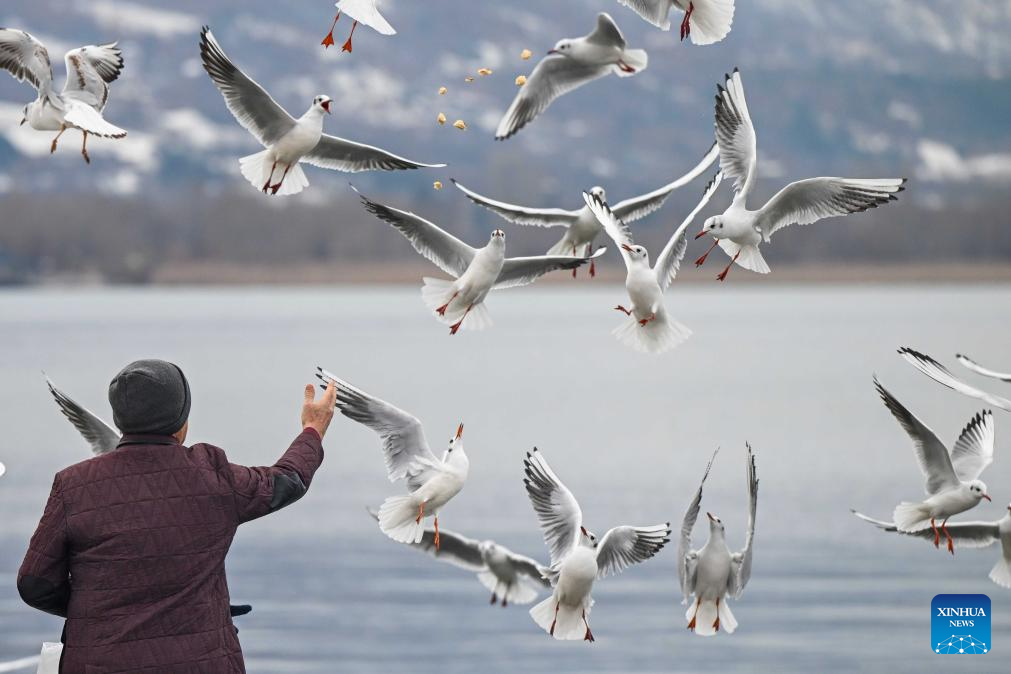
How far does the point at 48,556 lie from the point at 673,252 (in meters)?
3.34

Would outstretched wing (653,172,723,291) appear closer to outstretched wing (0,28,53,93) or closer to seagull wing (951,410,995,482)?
seagull wing (951,410,995,482)

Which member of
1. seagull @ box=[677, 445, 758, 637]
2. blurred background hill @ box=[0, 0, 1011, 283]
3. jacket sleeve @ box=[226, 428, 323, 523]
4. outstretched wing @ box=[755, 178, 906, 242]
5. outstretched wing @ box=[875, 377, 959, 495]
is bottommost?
jacket sleeve @ box=[226, 428, 323, 523]

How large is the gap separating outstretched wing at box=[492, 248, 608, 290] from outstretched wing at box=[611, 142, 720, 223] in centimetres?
27

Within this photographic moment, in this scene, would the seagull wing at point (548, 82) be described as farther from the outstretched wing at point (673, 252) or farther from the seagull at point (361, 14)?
the seagull at point (361, 14)

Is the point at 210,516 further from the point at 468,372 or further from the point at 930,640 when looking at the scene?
the point at 468,372

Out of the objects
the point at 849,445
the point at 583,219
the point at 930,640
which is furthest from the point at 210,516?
the point at 849,445

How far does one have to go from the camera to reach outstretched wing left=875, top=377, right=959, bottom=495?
20.7 ft

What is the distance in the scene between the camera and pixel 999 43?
10819 cm

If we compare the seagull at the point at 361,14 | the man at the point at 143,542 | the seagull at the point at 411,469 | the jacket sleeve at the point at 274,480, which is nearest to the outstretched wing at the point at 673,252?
the seagull at the point at 411,469

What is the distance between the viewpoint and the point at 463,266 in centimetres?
676

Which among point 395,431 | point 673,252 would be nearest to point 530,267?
point 673,252

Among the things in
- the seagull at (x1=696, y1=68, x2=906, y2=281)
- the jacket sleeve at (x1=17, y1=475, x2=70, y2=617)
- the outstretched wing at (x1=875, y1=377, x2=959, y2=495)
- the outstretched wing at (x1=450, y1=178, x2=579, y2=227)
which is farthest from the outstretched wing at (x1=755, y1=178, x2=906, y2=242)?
the jacket sleeve at (x1=17, y1=475, x2=70, y2=617)

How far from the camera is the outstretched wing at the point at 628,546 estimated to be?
6242 mm

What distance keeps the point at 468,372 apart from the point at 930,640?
101 feet
